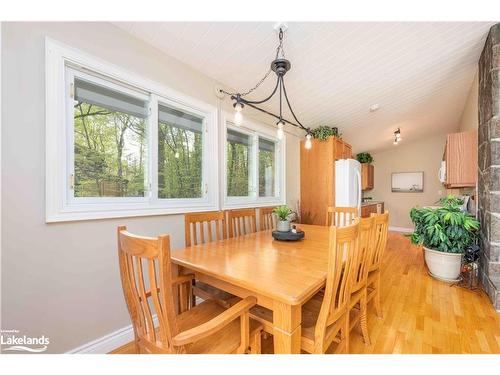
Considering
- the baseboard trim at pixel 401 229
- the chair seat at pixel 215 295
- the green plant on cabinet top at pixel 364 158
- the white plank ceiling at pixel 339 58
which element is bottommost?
the baseboard trim at pixel 401 229

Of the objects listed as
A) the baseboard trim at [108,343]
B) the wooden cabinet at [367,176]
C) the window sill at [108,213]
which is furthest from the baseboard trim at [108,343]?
the wooden cabinet at [367,176]

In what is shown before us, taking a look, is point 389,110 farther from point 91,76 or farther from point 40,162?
point 40,162

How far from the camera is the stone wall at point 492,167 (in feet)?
6.69

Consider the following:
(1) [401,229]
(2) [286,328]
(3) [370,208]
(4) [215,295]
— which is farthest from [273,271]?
(1) [401,229]

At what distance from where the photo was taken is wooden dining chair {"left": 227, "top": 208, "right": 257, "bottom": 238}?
7.05 feet

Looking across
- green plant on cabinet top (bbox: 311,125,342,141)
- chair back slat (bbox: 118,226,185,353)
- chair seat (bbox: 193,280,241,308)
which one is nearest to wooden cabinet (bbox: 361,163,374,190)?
green plant on cabinet top (bbox: 311,125,342,141)

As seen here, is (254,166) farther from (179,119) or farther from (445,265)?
(445,265)

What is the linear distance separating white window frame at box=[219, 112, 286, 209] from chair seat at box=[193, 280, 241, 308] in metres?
1.13

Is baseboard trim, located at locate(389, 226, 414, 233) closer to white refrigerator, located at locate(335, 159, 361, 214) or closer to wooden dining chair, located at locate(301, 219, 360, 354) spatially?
white refrigerator, located at locate(335, 159, 361, 214)

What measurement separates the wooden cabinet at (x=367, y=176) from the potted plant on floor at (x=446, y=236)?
3080 mm

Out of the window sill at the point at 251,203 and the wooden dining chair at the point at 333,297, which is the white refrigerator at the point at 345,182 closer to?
the window sill at the point at 251,203

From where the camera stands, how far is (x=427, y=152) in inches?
234
